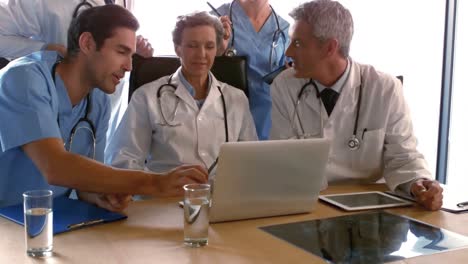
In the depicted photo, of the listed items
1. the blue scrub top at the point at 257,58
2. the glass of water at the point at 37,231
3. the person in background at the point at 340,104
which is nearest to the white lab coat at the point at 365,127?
the person in background at the point at 340,104

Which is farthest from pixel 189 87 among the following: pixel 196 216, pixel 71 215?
pixel 196 216

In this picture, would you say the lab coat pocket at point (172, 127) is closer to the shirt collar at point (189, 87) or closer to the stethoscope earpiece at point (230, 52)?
the shirt collar at point (189, 87)

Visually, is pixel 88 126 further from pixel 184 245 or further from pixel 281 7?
pixel 281 7

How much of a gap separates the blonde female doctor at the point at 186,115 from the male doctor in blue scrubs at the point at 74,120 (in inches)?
7.5

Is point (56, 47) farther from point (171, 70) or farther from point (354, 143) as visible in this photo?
point (354, 143)

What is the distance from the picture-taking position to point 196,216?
4.12 feet

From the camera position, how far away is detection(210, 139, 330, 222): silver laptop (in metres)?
1.35

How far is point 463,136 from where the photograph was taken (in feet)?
12.9

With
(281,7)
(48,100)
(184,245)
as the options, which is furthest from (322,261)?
(281,7)

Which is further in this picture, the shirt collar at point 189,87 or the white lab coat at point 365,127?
the shirt collar at point 189,87

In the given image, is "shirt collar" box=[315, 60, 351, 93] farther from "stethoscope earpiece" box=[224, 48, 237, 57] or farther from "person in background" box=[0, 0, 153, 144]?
"person in background" box=[0, 0, 153, 144]

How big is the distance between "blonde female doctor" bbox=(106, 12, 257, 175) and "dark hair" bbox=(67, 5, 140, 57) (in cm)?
44

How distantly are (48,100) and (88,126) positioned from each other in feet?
0.82

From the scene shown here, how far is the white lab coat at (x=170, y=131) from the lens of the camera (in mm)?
2113
